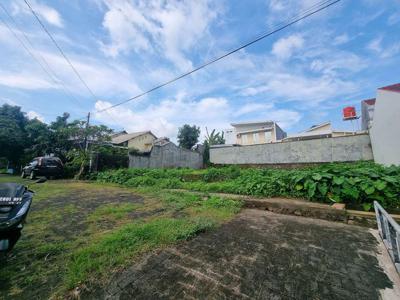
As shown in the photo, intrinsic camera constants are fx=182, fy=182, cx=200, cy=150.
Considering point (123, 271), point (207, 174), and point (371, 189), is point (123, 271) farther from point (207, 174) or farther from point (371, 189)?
point (207, 174)

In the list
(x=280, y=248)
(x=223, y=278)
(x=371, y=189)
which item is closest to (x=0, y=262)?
(x=223, y=278)

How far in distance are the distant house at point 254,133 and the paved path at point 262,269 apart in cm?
2097

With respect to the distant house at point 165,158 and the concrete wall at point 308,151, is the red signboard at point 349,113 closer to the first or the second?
the concrete wall at point 308,151

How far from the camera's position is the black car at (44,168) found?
1102 centimetres

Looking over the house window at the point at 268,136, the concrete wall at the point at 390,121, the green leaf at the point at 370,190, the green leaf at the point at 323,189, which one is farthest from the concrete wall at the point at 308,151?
the house window at the point at 268,136

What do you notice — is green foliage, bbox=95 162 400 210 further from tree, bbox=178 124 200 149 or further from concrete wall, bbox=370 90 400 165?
tree, bbox=178 124 200 149

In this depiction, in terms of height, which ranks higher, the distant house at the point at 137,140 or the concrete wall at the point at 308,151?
the distant house at the point at 137,140

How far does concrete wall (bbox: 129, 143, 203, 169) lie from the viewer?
12.6 meters

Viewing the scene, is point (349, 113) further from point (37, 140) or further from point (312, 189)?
point (37, 140)

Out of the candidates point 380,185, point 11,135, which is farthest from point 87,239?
point 11,135

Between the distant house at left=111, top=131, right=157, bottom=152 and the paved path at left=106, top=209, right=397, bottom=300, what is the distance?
2286 centimetres

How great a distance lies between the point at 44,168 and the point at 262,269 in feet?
44.8

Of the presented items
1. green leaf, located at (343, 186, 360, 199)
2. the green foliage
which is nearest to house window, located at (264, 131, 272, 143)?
the green foliage

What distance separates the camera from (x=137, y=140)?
26.3 metres
